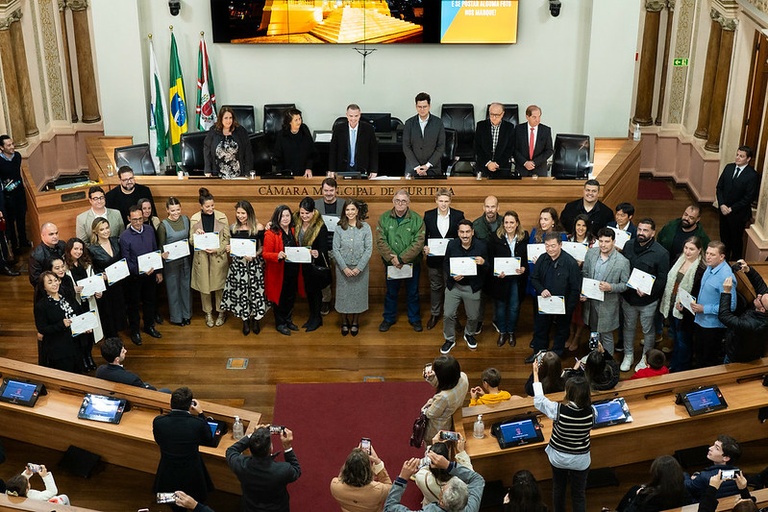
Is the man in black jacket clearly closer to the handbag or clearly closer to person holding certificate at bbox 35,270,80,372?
the handbag

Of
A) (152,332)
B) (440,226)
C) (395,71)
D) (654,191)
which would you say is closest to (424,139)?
(440,226)

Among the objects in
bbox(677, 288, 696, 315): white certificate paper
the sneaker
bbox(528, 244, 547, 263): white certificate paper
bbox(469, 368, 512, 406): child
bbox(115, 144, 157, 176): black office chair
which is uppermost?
bbox(115, 144, 157, 176): black office chair

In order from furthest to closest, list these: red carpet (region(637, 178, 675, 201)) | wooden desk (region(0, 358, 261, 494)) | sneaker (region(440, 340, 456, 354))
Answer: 1. red carpet (region(637, 178, 675, 201))
2. sneaker (region(440, 340, 456, 354))
3. wooden desk (region(0, 358, 261, 494))

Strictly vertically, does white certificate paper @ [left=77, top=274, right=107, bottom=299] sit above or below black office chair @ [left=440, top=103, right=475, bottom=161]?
below

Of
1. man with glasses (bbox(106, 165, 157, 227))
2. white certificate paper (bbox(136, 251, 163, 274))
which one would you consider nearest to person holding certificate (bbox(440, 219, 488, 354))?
white certificate paper (bbox(136, 251, 163, 274))

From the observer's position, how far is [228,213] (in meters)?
10.0

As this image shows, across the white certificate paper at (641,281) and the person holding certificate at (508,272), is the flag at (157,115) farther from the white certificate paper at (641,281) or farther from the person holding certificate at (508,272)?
the white certificate paper at (641,281)

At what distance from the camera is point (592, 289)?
28.3 feet

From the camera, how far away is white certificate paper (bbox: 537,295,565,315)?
28.3 ft

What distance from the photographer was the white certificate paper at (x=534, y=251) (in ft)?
29.5

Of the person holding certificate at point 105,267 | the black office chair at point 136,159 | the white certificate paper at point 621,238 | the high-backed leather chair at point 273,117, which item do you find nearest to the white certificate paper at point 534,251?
the white certificate paper at point 621,238

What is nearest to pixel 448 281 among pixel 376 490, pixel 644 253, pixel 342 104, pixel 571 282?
pixel 571 282

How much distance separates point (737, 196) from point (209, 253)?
5.62m

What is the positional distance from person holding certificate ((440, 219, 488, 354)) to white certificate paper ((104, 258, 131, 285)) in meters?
2.99
